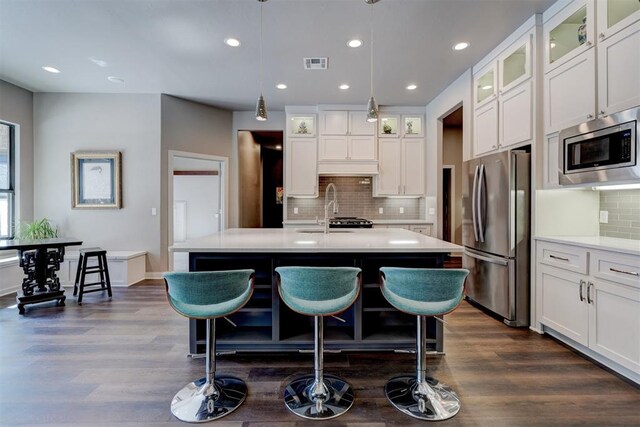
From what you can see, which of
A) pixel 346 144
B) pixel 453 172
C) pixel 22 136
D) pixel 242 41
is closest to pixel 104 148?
pixel 22 136

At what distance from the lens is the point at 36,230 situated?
14.1 ft

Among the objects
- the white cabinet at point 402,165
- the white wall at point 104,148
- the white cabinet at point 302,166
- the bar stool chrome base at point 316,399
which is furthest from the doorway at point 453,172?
the white wall at point 104,148

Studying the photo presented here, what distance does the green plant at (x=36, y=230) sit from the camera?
4273 millimetres

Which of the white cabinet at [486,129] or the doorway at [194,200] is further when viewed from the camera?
the doorway at [194,200]

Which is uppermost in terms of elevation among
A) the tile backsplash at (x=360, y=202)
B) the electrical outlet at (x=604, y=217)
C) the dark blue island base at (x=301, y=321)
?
the tile backsplash at (x=360, y=202)

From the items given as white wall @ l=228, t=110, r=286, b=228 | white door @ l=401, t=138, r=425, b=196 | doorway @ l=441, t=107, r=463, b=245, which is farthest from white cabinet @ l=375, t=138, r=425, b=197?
white wall @ l=228, t=110, r=286, b=228

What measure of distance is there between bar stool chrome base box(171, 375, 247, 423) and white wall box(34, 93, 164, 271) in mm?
3407

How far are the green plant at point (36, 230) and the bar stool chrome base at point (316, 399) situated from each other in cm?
452

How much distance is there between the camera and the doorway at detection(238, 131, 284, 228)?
616 cm

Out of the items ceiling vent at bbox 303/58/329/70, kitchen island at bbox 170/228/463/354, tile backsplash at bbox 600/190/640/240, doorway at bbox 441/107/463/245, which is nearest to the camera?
kitchen island at bbox 170/228/463/354

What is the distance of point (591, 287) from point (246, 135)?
5.87 meters

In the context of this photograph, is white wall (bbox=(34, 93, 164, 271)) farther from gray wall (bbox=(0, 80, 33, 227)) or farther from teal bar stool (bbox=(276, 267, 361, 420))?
teal bar stool (bbox=(276, 267, 361, 420))

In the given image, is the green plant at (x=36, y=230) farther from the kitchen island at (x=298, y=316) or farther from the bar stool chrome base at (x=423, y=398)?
the bar stool chrome base at (x=423, y=398)

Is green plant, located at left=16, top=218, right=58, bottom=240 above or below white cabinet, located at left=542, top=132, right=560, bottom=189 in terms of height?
below
